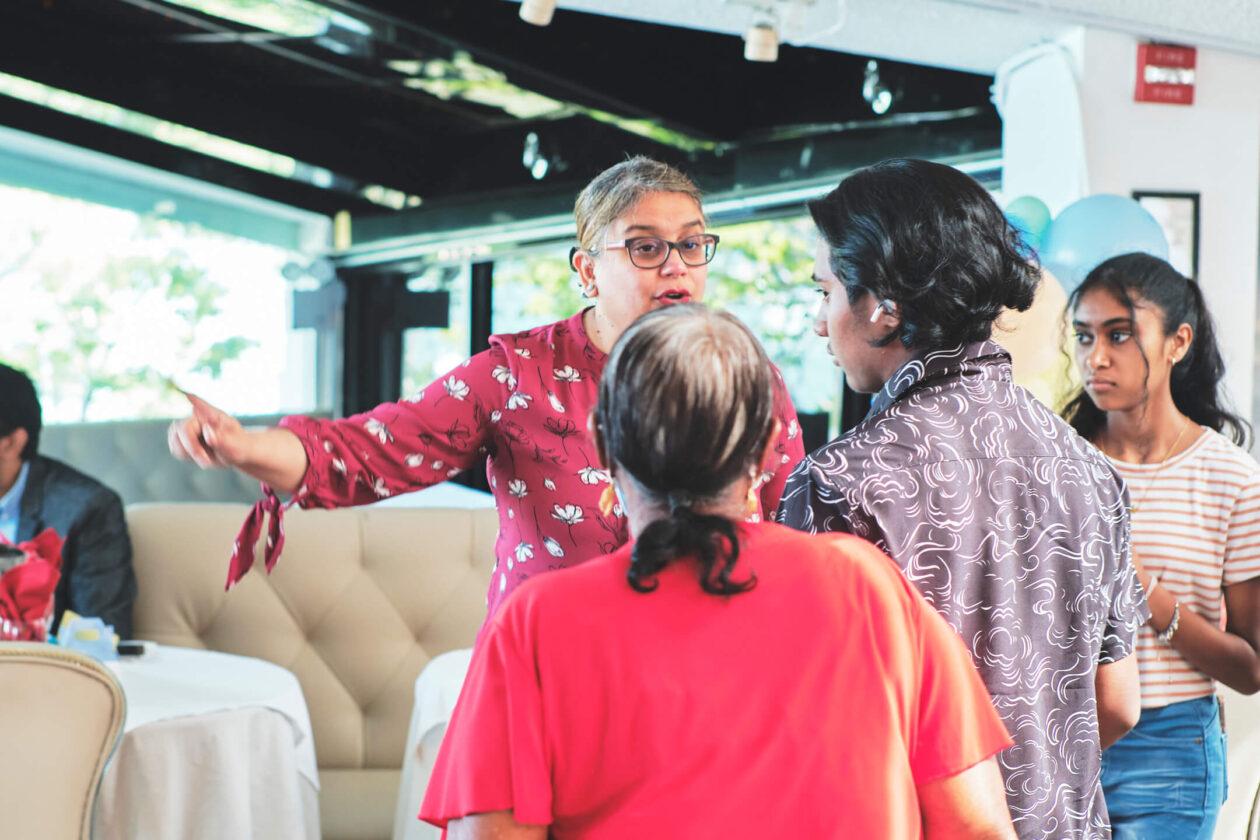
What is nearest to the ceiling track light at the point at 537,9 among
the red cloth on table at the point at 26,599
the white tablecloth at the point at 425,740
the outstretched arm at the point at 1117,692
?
the white tablecloth at the point at 425,740

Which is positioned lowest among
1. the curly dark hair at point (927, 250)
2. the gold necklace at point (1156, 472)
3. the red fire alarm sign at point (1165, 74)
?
the gold necklace at point (1156, 472)

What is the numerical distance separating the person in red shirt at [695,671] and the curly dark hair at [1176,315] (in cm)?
124

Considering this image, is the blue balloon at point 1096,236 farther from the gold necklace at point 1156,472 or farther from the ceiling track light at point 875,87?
the ceiling track light at point 875,87

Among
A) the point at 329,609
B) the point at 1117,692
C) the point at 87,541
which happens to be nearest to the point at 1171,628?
the point at 1117,692

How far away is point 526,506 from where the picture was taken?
154 centimetres

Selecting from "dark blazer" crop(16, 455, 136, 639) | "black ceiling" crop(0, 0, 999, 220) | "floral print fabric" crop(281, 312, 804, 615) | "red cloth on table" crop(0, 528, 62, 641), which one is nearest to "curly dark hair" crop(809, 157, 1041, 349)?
"floral print fabric" crop(281, 312, 804, 615)

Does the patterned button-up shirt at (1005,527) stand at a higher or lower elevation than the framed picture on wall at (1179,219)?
lower

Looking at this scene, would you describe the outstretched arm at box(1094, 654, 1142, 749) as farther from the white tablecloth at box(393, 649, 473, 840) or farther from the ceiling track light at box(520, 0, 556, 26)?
the ceiling track light at box(520, 0, 556, 26)

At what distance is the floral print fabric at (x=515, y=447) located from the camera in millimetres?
1492

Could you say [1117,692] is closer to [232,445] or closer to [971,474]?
[971,474]

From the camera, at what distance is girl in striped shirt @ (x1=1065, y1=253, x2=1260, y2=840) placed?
1.74 metres

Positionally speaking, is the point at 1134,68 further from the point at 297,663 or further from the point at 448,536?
the point at 297,663

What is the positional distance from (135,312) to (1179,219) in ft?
18.1

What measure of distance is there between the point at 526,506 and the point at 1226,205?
10.2ft
